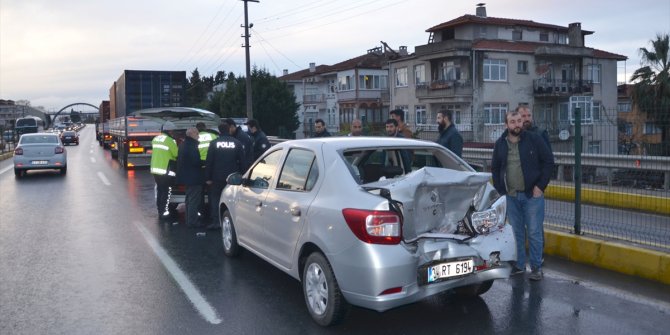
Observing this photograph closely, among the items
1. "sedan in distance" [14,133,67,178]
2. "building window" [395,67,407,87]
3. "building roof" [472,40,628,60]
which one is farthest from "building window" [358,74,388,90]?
"sedan in distance" [14,133,67,178]

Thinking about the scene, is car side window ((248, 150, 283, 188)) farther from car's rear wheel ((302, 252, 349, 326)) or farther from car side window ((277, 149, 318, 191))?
car's rear wheel ((302, 252, 349, 326))

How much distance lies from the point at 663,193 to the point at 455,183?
6.75m

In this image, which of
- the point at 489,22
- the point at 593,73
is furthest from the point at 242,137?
the point at 593,73

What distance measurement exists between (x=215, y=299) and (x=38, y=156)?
16.4 metres

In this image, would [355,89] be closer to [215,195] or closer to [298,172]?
[215,195]

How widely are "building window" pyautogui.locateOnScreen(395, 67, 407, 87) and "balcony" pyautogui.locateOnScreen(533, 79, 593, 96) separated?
998 cm

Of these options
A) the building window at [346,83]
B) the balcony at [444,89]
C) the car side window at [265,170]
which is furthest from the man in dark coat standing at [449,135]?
the building window at [346,83]

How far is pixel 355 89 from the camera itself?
185 ft

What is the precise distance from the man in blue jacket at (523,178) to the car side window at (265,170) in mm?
2385

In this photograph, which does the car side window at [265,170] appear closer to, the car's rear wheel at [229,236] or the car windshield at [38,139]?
the car's rear wheel at [229,236]

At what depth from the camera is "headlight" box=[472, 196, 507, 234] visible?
5.16 m

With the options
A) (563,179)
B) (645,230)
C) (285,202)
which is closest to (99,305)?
(285,202)

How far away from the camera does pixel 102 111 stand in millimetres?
44750

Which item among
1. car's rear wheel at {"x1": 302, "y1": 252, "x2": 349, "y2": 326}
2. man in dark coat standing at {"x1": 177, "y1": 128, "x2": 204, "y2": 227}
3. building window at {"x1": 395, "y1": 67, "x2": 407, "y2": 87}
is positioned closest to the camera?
car's rear wheel at {"x1": 302, "y1": 252, "x2": 349, "y2": 326}
